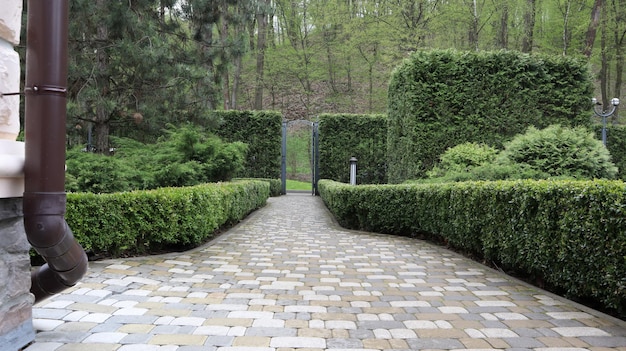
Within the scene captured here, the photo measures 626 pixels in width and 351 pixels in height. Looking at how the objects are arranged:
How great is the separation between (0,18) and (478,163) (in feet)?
25.4

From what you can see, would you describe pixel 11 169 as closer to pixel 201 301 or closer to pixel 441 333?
pixel 201 301

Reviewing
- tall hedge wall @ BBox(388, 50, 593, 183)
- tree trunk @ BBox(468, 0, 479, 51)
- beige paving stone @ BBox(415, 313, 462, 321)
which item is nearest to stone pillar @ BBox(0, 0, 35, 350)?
beige paving stone @ BBox(415, 313, 462, 321)

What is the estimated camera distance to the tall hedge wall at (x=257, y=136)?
14.6 m

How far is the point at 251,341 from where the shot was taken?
237 centimetres

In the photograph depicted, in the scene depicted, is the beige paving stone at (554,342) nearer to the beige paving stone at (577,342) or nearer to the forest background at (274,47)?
the beige paving stone at (577,342)

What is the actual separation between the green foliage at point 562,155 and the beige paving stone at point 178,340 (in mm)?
6053

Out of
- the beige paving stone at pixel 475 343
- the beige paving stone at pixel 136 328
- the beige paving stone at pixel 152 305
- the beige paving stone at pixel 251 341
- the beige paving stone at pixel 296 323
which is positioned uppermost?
the beige paving stone at pixel 136 328

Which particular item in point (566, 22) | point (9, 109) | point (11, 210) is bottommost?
point (11, 210)

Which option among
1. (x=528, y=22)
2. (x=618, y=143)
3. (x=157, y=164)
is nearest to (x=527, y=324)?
(x=157, y=164)

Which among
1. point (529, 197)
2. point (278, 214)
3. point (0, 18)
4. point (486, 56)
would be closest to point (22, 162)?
point (0, 18)

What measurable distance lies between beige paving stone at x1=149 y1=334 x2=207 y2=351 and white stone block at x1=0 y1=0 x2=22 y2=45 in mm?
1855

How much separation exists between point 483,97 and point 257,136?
8.26m

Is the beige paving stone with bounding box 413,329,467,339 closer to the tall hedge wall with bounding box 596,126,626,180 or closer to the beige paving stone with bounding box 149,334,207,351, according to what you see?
the beige paving stone with bounding box 149,334,207,351

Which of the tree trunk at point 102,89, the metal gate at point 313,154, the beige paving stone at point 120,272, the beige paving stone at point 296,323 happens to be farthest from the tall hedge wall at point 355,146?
the beige paving stone at point 296,323
